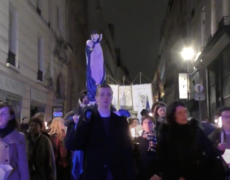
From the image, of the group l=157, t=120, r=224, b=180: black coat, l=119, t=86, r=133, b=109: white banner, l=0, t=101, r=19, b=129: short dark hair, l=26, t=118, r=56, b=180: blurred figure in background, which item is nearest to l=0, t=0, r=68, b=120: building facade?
l=119, t=86, r=133, b=109: white banner

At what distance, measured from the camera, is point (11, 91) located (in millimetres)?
18391

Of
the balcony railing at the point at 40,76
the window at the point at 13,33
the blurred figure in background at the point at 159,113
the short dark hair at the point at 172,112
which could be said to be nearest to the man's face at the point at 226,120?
the short dark hair at the point at 172,112

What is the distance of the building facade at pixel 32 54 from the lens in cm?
1769

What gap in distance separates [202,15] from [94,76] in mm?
19801

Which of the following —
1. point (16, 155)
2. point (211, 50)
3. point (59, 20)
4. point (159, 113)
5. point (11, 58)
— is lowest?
point (16, 155)

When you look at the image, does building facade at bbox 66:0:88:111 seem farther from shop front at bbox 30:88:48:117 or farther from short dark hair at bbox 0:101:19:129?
short dark hair at bbox 0:101:19:129

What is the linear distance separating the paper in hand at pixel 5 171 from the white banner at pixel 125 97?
1353cm

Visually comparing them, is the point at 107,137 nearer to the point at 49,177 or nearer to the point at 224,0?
the point at 49,177

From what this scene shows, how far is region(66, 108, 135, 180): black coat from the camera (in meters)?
4.58

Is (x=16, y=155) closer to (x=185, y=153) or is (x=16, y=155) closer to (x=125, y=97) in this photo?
(x=185, y=153)

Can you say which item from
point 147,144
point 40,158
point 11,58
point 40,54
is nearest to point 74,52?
point 40,54

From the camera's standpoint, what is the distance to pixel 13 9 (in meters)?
19.3

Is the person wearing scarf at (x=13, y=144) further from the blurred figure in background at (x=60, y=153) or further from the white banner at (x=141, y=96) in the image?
the white banner at (x=141, y=96)

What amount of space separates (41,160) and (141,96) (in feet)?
37.5
